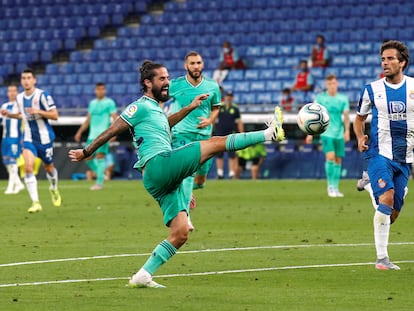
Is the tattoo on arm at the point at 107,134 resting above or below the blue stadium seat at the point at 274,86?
above

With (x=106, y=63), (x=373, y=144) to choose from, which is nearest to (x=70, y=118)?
(x=106, y=63)

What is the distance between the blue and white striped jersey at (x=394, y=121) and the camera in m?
11.3

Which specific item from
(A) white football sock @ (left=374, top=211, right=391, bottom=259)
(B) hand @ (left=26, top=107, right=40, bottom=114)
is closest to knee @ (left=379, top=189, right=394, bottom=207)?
(A) white football sock @ (left=374, top=211, right=391, bottom=259)

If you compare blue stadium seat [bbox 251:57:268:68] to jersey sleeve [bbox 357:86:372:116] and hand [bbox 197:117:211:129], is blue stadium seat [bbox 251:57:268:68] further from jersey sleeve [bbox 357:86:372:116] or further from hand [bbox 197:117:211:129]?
jersey sleeve [bbox 357:86:372:116]

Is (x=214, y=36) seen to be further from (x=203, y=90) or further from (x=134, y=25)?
(x=203, y=90)

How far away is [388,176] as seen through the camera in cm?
1117

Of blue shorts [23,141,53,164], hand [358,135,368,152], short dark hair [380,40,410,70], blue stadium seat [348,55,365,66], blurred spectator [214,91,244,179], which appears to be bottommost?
blurred spectator [214,91,244,179]

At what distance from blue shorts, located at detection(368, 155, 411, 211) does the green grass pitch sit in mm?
780

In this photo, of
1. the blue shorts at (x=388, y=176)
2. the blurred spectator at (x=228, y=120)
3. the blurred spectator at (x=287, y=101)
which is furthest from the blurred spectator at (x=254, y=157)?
the blue shorts at (x=388, y=176)

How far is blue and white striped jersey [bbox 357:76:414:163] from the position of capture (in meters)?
11.3

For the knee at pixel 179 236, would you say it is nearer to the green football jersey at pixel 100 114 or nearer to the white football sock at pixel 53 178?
the white football sock at pixel 53 178

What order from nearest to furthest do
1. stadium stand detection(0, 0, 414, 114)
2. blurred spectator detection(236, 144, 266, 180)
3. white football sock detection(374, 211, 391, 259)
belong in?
1. white football sock detection(374, 211, 391, 259)
2. blurred spectator detection(236, 144, 266, 180)
3. stadium stand detection(0, 0, 414, 114)

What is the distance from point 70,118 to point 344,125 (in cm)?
1202

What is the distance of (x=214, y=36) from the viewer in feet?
127
